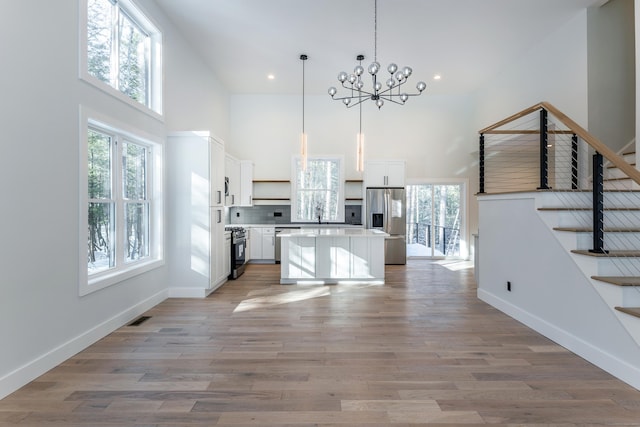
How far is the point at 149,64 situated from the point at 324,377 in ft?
13.7

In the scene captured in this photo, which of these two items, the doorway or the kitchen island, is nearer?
the kitchen island

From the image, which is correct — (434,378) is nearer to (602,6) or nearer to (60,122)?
(60,122)

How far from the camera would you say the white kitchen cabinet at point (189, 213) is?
4539 millimetres

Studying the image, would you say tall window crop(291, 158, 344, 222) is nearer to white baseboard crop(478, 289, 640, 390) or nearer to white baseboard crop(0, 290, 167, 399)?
white baseboard crop(478, 289, 640, 390)

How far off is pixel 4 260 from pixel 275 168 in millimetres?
6032

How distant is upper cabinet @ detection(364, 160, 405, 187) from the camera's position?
7438 mm

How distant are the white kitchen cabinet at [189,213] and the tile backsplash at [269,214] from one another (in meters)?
3.36

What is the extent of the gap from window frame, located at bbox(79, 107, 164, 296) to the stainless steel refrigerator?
442cm

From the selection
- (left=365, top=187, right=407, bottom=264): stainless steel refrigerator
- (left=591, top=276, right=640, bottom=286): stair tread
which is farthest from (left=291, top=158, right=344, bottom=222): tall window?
(left=591, top=276, right=640, bottom=286): stair tread

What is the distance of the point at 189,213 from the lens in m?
4.55

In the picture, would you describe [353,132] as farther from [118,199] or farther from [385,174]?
[118,199]

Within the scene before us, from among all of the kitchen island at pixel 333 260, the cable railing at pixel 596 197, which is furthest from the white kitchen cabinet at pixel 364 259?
the cable railing at pixel 596 197

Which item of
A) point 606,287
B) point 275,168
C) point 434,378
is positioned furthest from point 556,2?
point 275,168

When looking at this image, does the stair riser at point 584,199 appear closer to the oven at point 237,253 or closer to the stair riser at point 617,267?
the stair riser at point 617,267
